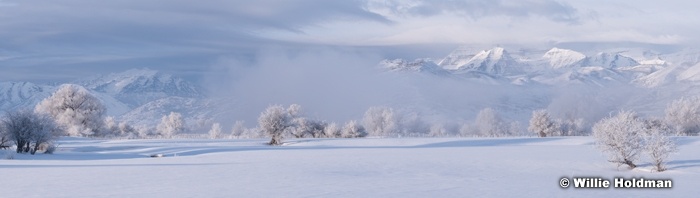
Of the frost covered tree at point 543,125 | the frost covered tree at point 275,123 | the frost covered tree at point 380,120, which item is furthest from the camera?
the frost covered tree at point 380,120

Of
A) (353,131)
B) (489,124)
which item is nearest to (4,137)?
(353,131)

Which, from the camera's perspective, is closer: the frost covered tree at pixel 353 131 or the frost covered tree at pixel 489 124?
the frost covered tree at pixel 353 131

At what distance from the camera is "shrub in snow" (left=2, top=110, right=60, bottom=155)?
46.1m

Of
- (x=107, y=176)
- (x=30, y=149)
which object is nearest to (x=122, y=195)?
(x=107, y=176)

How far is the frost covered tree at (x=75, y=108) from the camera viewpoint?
82875mm

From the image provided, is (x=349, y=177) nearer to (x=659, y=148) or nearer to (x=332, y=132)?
(x=659, y=148)

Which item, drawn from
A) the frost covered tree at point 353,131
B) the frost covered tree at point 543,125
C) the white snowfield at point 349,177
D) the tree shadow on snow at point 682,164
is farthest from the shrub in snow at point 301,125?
the tree shadow on snow at point 682,164

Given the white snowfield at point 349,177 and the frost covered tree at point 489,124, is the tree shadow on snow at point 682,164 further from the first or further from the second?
the frost covered tree at point 489,124

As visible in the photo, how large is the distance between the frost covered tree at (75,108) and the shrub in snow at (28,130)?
34699mm

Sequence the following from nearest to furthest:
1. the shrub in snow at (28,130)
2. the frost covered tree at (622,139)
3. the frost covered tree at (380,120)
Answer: the frost covered tree at (622,139), the shrub in snow at (28,130), the frost covered tree at (380,120)

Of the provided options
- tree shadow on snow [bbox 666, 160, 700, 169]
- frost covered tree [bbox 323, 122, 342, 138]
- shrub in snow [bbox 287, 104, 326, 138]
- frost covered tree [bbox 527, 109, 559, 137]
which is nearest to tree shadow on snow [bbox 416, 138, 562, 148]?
shrub in snow [bbox 287, 104, 326, 138]

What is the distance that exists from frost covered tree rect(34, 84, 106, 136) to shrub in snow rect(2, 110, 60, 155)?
114 feet

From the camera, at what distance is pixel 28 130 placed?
46219 mm

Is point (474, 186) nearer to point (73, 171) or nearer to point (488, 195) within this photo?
point (488, 195)
